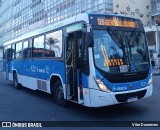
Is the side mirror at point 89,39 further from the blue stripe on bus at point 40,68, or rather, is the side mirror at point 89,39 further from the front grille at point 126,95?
the blue stripe on bus at point 40,68

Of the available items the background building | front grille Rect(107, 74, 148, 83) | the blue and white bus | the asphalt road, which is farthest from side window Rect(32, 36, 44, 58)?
the background building

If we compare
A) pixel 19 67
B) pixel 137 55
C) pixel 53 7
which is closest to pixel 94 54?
pixel 137 55

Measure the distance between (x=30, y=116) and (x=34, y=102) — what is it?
2.68m

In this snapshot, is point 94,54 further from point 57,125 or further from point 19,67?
point 19,67

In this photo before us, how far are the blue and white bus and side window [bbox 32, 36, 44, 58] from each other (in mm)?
1414

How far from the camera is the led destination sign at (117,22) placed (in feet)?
26.8

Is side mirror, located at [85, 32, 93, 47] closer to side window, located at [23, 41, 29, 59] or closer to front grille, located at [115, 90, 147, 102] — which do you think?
front grille, located at [115, 90, 147, 102]

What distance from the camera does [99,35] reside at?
26.0 ft

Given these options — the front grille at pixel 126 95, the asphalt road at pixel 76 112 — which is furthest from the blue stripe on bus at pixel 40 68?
the front grille at pixel 126 95

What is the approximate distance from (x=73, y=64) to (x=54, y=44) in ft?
5.98

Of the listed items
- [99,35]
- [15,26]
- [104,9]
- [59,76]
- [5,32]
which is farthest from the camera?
[5,32]

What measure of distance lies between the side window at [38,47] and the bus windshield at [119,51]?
419cm

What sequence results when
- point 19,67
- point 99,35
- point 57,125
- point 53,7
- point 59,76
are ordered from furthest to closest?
point 53,7 < point 19,67 < point 59,76 < point 99,35 < point 57,125

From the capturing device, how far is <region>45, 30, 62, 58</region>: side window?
9.89 m
